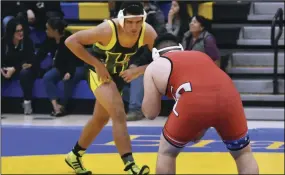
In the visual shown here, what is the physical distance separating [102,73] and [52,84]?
366 cm

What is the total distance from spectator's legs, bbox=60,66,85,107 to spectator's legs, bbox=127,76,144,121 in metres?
0.80

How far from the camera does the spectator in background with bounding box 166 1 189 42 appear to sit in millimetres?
9508

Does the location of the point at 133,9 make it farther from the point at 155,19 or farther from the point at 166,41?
the point at 155,19

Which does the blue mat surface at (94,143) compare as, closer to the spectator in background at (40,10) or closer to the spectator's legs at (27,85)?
the spectator's legs at (27,85)

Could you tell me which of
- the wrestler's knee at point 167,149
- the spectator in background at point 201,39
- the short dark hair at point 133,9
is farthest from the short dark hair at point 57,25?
the wrestler's knee at point 167,149

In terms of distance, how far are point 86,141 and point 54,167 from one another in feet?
1.47

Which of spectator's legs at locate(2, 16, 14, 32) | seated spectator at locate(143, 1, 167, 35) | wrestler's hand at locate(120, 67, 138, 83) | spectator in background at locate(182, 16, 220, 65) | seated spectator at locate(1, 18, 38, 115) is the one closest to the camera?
wrestler's hand at locate(120, 67, 138, 83)

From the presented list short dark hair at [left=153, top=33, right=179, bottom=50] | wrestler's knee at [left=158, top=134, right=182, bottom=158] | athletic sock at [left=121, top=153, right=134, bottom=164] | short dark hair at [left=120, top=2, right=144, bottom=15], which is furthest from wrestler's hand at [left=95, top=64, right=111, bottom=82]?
wrestler's knee at [left=158, top=134, right=182, bottom=158]

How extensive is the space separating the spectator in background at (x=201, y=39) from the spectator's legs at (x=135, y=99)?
0.74 meters

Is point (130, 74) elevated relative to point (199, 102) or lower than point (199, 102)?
lower

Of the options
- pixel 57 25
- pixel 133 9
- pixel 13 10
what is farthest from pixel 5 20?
pixel 133 9

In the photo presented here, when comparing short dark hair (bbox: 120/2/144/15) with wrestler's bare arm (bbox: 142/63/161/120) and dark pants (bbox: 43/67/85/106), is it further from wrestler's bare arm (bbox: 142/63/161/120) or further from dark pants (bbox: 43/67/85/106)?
dark pants (bbox: 43/67/85/106)

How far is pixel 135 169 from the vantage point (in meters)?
5.62

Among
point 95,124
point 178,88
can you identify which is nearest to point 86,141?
point 95,124
